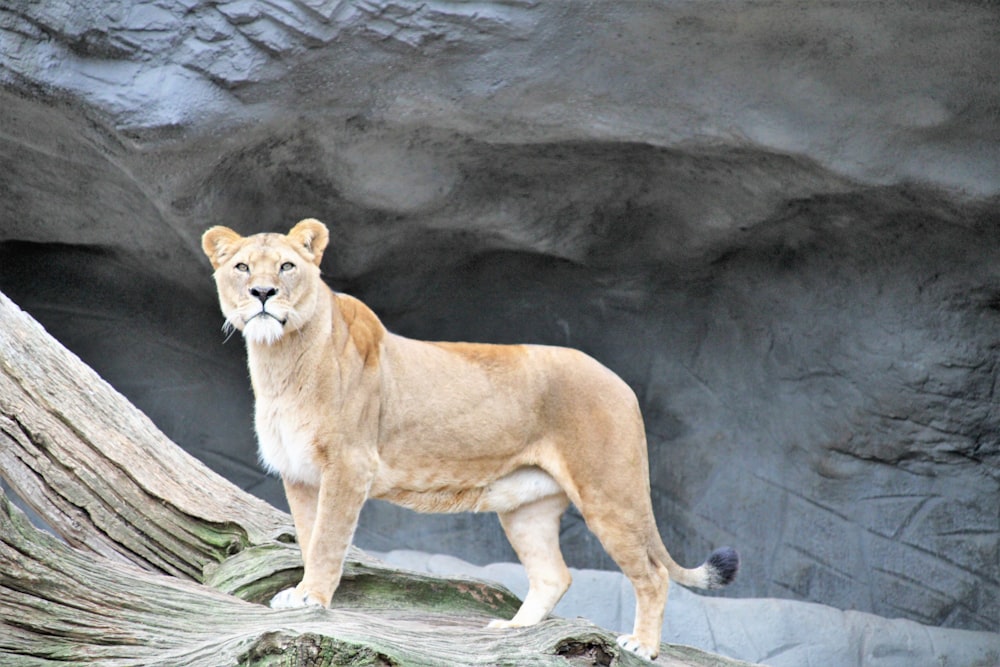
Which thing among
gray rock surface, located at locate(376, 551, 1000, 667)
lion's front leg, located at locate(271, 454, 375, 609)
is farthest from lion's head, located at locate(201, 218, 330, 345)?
gray rock surface, located at locate(376, 551, 1000, 667)

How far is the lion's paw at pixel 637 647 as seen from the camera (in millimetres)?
4696

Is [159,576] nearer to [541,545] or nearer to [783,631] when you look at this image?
[541,545]

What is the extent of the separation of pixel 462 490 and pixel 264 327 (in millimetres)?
1009

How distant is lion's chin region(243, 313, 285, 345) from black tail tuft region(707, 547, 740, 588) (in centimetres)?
193

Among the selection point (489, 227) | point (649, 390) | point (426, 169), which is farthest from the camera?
A: point (649, 390)

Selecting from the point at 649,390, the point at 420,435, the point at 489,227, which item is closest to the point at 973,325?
the point at 649,390

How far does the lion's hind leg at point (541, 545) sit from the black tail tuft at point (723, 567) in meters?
0.57

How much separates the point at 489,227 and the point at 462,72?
1.26 metres

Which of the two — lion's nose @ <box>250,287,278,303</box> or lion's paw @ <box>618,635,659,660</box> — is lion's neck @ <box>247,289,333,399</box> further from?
lion's paw @ <box>618,635,659,660</box>

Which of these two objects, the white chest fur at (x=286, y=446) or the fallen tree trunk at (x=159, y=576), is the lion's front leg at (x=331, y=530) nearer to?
the white chest fur at (x=286, y=446)

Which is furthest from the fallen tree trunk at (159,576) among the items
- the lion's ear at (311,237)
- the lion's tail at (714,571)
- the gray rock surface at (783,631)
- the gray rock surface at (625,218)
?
the gray rock surface at (783,631)

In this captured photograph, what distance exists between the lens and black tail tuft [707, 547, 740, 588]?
500 cm

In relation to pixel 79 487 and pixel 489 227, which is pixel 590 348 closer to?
pixel 489 227

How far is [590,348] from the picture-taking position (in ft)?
26.1
